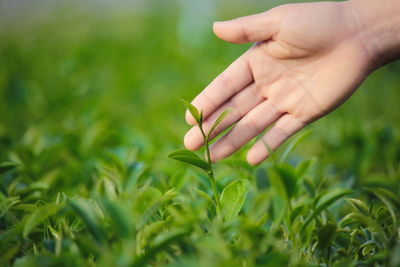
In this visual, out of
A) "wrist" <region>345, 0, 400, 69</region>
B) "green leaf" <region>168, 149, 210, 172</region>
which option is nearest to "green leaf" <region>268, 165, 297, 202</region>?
"green leaf" <region>168, 149, 210, 172</region>

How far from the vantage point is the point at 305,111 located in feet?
5.64

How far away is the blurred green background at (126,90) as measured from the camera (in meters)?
2.27

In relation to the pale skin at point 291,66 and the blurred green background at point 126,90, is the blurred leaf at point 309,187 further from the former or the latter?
the blurred green background at point 126,90

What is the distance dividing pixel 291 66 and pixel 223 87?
0.94 ft

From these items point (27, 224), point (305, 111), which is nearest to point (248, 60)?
point (305, 111)

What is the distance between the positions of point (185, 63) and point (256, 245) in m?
3.83

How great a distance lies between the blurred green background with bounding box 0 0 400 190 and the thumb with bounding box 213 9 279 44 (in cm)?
64

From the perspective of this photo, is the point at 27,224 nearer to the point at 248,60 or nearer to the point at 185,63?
the point at 248,60

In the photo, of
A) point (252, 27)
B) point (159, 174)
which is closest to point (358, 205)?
point (252, 27)

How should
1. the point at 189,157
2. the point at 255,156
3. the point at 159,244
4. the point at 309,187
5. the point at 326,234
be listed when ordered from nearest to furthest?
1. the point at 159,244
2. the point at 326,234
3. the point at 189,157
4. the point at 309,187
5. the point at 255,156

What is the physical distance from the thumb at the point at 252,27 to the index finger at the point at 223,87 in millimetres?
103

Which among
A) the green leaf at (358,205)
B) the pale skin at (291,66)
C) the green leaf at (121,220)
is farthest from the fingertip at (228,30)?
the green leaf at (121,220)

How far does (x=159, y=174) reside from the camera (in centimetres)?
193

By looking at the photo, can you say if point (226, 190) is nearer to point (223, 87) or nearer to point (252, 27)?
point (223, 87)
